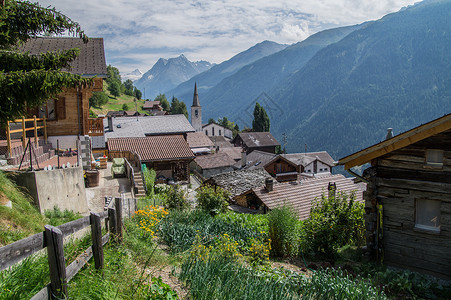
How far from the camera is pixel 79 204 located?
11.2 m

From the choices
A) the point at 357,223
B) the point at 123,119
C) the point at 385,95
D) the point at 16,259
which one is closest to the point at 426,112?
the point at 385,95

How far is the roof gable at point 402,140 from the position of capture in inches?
364

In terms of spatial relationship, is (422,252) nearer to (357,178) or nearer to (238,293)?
(357,178)

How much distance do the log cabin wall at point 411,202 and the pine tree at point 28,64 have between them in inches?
350

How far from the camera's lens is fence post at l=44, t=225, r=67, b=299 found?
326 cm

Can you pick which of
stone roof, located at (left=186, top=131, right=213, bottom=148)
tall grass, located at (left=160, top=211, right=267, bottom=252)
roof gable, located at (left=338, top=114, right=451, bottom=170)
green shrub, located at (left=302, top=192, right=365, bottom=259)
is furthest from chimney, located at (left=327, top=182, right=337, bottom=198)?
stone roof, located at (left=186, top=131, right=213, bottom=148)

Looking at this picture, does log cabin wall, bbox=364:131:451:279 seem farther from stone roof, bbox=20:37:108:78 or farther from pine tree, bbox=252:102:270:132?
pine tree, bbox=252:102:270:132

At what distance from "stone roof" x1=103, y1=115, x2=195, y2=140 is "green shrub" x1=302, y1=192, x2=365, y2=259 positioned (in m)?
32.7

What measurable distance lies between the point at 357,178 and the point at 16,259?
10.3 m

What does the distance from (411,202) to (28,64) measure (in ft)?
35.4

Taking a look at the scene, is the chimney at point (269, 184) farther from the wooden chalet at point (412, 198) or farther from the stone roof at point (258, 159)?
the stone roof at point (258, 159)

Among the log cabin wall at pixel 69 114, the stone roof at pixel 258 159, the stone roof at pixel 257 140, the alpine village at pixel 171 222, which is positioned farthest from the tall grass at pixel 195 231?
the stone roof at pixel 257 140

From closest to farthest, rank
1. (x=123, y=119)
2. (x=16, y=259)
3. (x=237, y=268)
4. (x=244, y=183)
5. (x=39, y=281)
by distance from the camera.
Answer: (x=16, y=259) → (x=39, y=281) → (x=237, y=268) → (x=244, y=183) → (x=123, y=119)

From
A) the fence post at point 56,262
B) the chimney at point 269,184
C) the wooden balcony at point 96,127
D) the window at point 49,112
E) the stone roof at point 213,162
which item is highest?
the window at point 49,112
